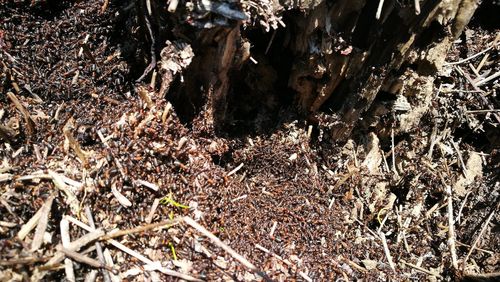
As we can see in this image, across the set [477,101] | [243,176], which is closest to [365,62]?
[243,176]

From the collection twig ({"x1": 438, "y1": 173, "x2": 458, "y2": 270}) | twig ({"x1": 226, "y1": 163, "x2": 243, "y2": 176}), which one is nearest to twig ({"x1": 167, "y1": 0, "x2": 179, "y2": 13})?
twig ({"x1": 226, "y1": 163, "x2": 243, "y2": 176})

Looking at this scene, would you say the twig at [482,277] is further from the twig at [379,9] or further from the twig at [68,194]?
the twig at [68,194]

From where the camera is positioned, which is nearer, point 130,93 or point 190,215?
point 190,215

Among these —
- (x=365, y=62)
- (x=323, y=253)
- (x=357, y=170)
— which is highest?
(x=365, y=62)

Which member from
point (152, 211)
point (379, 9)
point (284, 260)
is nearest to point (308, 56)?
point (379, 9)

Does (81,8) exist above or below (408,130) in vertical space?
above

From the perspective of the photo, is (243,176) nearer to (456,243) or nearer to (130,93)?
(130,93)

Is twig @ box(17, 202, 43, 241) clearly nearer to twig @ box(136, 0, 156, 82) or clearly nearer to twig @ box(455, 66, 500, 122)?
twig @ box(136, 0, 156, 82)
